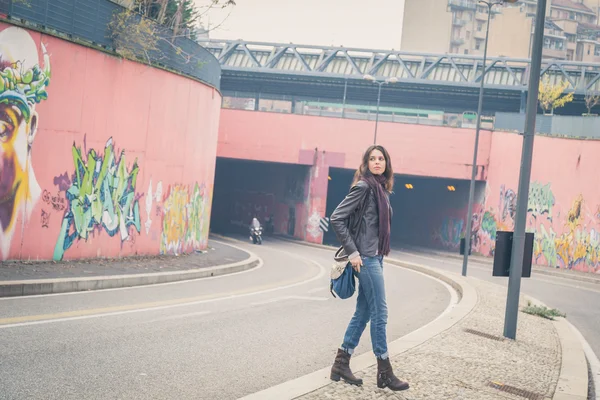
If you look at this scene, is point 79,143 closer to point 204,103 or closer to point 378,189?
point 204,103

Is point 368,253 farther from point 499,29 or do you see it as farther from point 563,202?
point 499,29

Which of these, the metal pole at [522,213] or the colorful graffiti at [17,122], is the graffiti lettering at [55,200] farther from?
the metal pole at [522,213]

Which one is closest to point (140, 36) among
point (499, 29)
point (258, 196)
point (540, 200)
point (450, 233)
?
point (540, 200)

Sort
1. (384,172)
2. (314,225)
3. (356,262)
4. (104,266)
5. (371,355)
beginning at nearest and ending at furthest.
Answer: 1. (356,262)
2. (384,172)
3. (371,355)
4. (104,266)
5. (314,225)

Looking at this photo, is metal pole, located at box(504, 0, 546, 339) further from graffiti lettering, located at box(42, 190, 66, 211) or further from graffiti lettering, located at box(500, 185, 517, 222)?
graffiti lettering, located at box(500, 185, 517, 222)

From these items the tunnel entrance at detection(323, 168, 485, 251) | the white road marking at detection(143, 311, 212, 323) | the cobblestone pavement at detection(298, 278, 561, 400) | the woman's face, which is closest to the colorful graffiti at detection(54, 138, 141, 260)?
the white road marking at detection(143, 311, 212, 323)

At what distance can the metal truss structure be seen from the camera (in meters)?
66.1

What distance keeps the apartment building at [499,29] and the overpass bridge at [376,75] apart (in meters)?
36.2

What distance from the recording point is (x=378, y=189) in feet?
22.8

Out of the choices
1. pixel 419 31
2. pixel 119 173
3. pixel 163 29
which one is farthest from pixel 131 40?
pixel 419 31

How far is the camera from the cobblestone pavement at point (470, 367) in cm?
683

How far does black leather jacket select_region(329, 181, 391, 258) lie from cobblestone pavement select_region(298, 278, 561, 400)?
1.22m

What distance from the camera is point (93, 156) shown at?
18.0m

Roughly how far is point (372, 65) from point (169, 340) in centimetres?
6174
